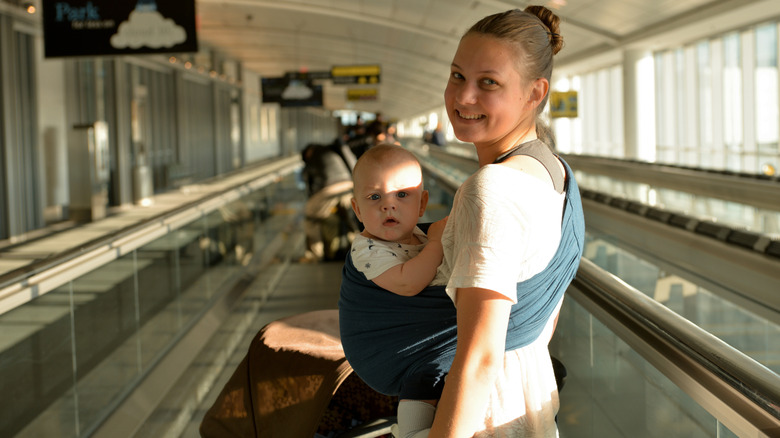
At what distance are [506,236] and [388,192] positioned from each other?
510 millimetres

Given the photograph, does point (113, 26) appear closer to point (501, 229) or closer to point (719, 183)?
point (719, 183)

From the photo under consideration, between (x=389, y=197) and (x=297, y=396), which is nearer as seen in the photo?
(x=389, y=197)

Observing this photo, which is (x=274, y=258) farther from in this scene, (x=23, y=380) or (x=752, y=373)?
(x=752, y=373)

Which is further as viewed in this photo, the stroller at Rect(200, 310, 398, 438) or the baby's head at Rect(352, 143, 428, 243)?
the stroller at Rect(200, 310, 398, 438)

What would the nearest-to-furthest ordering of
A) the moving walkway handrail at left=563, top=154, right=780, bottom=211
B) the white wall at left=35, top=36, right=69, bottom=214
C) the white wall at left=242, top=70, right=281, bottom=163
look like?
1. the moving walkway handrail at left=563, top=154, right=780, bottom=211
2. the white wall at left=35, top=36, right=69, bottom=214
3. the white wall at left=242, top=70, right=281, bottom=163

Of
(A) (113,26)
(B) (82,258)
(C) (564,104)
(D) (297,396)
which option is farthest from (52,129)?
(D) (297,396)

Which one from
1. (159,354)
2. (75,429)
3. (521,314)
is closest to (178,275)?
(159,354)

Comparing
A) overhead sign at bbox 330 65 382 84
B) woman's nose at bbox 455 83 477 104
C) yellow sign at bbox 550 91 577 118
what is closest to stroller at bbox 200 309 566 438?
woman's nose at bbox 455 83 477 104

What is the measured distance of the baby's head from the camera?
189 centimetres

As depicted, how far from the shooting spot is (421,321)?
1791 mm

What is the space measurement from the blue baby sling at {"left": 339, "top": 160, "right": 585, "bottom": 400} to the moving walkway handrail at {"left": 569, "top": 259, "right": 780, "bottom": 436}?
36 cm

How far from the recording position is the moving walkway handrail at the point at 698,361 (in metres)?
1.46

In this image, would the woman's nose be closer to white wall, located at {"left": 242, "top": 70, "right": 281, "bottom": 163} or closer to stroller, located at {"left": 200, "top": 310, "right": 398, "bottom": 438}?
stroller, located at {"left": 200, "top": 310, "right": 398, "bottom": 438}

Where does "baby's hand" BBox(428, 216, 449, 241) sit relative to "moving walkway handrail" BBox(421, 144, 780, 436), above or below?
above
